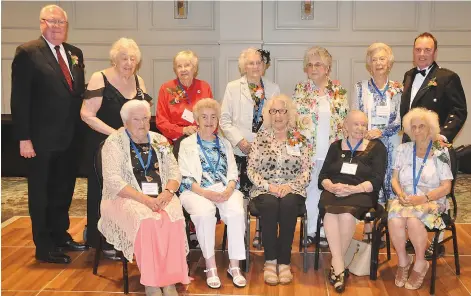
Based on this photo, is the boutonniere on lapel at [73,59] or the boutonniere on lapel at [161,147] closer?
the boutonniere on lapel at [161,147]

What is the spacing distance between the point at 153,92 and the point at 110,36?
0.99 m

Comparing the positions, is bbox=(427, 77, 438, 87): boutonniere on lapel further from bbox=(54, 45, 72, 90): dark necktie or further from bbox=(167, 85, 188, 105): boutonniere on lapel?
bbox=(54, 45, 72, 90): dark necktie

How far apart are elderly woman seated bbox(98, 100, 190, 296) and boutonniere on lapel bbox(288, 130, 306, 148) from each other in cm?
86

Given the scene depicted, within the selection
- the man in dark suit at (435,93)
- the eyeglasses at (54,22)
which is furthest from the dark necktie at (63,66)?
the man in dark suit at (435,93)

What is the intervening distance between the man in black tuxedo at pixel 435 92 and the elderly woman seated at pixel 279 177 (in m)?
0.94

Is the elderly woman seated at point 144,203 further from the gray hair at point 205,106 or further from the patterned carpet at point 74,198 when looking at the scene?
the patterned carpet at point 74,198

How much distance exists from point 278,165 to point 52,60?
181 centimetres

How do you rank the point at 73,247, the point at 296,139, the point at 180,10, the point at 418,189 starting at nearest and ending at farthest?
the point at 418,189, the point at 296,139, the point at 73,247, the point at 180,10

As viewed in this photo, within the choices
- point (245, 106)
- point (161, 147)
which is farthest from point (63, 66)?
point (245, 106)

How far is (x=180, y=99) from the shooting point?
13.5 feet

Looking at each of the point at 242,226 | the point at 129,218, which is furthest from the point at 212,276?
the point at 129,218

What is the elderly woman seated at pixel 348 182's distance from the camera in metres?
3.57

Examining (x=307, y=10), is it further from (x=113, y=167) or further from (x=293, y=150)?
(x=113, y=167)

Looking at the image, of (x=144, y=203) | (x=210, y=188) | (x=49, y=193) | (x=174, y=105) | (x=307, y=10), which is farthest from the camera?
(x=307, y=10)
